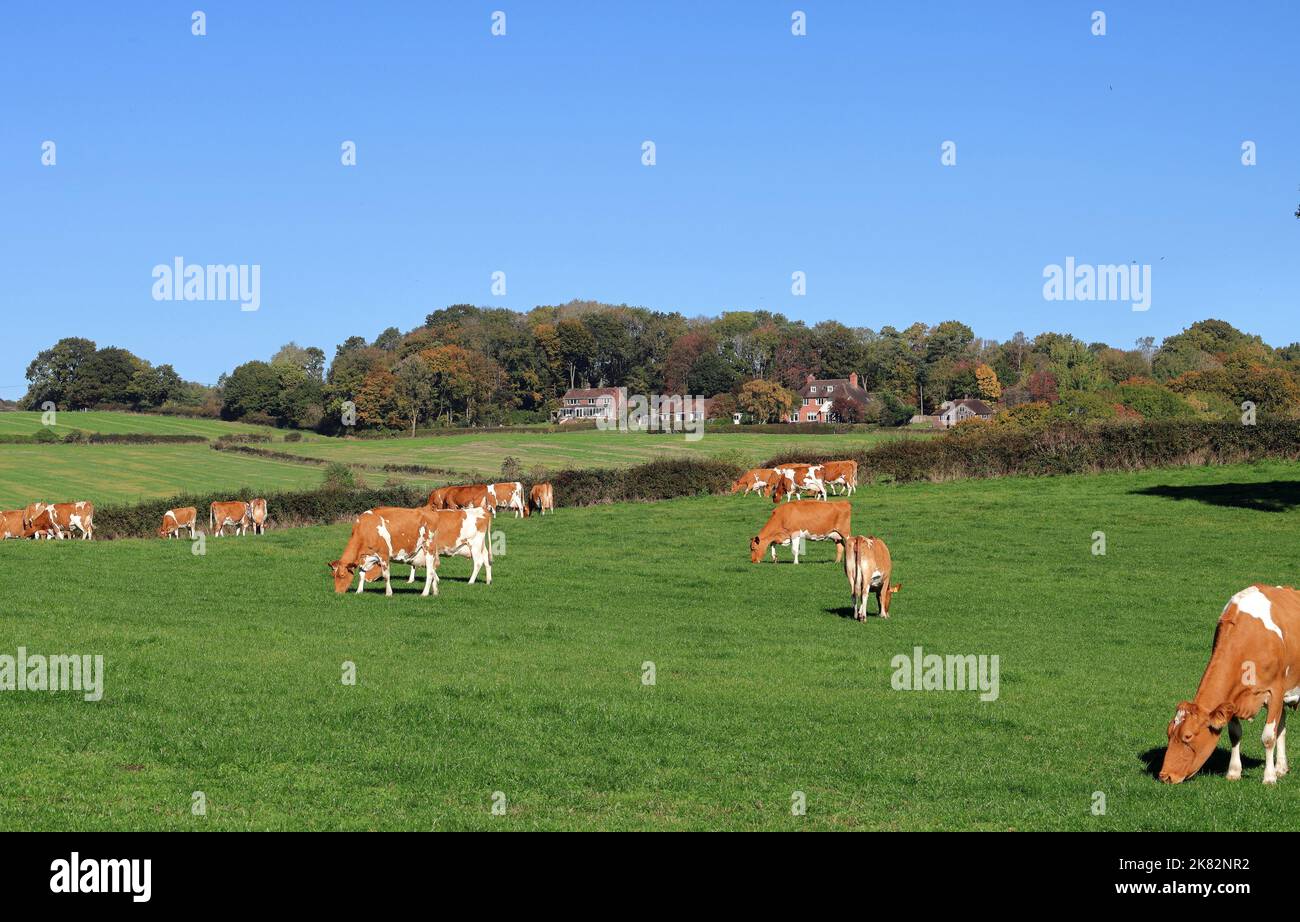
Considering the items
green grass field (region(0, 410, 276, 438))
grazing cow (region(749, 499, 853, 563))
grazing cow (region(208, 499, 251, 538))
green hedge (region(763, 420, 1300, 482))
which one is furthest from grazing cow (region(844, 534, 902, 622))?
green grass field (region(0, 410, 276, 438))

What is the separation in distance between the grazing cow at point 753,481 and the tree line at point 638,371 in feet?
197

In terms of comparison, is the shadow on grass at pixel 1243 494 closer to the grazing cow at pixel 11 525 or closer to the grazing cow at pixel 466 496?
the grazing cow at pixel 466 496

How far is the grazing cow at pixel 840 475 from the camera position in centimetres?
5516

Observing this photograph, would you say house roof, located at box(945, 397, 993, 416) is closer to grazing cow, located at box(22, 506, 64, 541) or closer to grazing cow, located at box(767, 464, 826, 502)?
grazing cow, located at box(767, 464, 826, 502)

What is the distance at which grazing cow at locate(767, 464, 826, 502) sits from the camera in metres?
54.1

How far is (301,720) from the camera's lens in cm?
1473

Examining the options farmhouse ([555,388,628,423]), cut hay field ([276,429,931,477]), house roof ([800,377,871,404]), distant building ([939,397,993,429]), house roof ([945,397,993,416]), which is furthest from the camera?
house roof ([800,377,871,404])

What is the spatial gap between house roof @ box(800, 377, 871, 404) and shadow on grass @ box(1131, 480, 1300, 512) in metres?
116

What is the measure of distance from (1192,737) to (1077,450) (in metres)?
45.4

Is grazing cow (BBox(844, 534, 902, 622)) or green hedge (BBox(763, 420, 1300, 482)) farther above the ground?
green hedge (BBox(763, 420, 1300, 482))

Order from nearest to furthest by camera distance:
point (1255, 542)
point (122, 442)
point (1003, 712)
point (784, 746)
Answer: point (784, 746) → point (1003, 712) → point (1255, 542) → point (122, 442)
